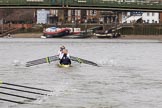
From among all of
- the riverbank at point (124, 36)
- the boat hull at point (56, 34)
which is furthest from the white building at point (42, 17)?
the boat hull at point (56, 34)

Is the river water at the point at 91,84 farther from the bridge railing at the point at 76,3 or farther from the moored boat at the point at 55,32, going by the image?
the moored boat at the point at 55,32

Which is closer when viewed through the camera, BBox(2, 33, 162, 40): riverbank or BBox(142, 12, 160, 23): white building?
BBox(2, 33, 162, 40): riverbank

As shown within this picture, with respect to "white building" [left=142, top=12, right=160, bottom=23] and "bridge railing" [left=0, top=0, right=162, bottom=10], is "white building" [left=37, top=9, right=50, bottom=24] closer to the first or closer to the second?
"white building" [left=142, top=12, right=160, bottom=23]

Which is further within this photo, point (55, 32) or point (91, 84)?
point (55, 32)

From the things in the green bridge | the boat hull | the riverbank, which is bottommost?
the riverbank

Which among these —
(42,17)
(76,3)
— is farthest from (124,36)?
(76,3)

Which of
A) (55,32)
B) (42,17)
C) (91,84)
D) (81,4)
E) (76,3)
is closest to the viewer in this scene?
(91,84)

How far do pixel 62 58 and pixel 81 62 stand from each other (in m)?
3.94

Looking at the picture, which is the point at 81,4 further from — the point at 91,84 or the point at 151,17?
the point at 151,17

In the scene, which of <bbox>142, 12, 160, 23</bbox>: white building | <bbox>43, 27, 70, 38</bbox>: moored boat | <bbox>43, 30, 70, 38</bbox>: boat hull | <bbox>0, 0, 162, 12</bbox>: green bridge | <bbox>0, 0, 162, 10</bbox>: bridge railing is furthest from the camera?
<bbox>142, 12, 160, 23</bbox>: white building

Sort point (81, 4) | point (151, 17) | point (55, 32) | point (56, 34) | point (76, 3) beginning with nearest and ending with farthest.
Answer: point (81, 4) < point (76, 3) < point (55, 32) < point (56, 34) < point (151, 17)

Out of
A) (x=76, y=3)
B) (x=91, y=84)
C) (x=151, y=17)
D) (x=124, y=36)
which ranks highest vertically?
(x=76, y=3)

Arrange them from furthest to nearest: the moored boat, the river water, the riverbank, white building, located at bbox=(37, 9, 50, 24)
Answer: white building, located at bbox=(37, 9, 50, 24) < the moored boat < the riverbank < the river water

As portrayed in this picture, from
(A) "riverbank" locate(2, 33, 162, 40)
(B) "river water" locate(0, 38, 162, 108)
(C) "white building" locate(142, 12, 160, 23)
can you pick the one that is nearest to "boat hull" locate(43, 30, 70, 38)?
(A) "riverbank" locate(2, 33, 162, 40)
